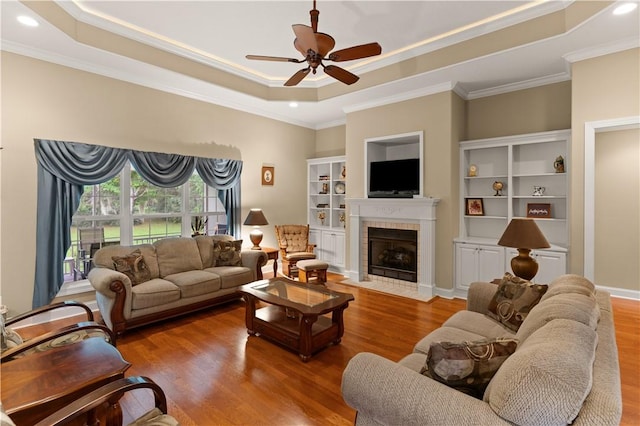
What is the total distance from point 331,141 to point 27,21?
5.00m

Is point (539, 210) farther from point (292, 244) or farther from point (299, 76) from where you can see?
point (292, 244)

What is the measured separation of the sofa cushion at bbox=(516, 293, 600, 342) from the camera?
1.51 meters

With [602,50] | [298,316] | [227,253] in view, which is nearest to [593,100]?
[602,50]

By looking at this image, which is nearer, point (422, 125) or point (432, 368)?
point (432, 368)

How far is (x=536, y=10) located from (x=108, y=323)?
5.76 m

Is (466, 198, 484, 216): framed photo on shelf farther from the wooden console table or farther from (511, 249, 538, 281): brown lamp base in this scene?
the wooden console table

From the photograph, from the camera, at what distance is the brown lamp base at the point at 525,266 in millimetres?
2977

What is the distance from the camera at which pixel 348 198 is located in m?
5.81

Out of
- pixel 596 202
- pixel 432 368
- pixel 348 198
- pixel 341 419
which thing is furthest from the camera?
pixel 348 198

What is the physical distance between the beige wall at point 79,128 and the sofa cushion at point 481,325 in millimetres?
4224

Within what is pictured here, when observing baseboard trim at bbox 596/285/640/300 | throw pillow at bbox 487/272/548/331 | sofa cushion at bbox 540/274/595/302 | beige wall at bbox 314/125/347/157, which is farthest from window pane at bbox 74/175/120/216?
baseboard trim at bbox 596/285/640/300

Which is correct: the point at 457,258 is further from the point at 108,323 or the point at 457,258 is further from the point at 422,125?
the point at 108,323

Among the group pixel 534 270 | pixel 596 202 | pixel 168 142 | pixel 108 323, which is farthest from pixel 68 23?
pixel 596 202

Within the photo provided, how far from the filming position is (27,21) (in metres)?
3.05
